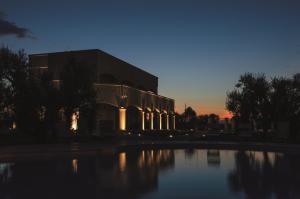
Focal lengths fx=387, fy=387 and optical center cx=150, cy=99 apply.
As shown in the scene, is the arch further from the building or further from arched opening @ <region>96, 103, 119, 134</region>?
arched opening @ <region>96, 103, 119, 134</region>

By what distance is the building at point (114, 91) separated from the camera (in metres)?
75.3

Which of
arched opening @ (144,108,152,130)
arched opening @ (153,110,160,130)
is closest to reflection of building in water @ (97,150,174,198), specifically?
arched opening @ (144,108,152,130)

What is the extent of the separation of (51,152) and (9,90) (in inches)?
349

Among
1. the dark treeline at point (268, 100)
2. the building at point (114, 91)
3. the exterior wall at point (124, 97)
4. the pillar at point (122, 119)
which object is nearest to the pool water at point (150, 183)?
the dark treeline at point (268, 100)

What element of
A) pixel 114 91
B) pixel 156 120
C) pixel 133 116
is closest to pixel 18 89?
pixel 114 91

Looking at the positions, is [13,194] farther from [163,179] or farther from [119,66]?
[119,66]

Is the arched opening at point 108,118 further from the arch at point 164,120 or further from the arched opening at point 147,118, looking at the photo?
the arch at point 164,120

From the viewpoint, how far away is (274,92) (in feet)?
162

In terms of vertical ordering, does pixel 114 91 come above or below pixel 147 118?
above

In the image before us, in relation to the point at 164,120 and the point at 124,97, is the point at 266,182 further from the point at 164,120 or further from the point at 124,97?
the point at 164,120

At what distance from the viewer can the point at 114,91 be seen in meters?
75.4

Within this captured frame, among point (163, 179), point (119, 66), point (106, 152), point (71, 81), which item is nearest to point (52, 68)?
point (119, 66)

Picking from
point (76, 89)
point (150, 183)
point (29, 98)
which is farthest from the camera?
point (76, 89)

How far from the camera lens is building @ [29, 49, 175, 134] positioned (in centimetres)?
7531
